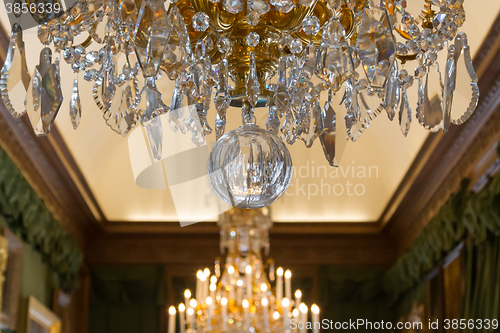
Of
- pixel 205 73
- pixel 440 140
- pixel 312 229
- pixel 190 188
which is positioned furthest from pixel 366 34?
pixel 312 229

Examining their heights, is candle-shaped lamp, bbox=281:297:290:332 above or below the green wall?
below

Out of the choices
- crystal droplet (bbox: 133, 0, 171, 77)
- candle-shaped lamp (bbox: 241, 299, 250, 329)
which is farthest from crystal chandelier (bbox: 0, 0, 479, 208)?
candle-shaped lamp (bbox: 241, 299, 250, 329)

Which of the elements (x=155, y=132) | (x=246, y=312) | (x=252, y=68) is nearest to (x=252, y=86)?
(x=252, y=68)

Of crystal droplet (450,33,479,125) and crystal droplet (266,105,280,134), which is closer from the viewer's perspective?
crystal droplet (450,33,479,125)

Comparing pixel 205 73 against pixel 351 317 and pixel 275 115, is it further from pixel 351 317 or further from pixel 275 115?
pixel 351 317

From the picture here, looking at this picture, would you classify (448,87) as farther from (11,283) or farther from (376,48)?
(11,283)

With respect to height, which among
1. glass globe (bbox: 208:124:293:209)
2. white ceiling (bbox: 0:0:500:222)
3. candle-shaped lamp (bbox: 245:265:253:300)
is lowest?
glass globe (bbox: 208:124:293:209)

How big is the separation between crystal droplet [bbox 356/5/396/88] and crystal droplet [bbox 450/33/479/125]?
22 centimetres

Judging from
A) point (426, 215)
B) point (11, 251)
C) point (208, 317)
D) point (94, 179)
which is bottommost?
point (208, 317)

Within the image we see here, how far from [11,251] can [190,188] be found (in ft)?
6.28

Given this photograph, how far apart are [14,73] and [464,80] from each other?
0.89 metres

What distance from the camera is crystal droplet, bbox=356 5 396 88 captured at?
1024mm

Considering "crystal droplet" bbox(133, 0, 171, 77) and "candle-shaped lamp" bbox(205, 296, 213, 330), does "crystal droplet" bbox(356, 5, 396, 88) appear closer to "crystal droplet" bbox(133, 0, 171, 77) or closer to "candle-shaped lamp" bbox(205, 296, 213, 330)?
"crystal droplet" bbox(133, 0, 171, 77)

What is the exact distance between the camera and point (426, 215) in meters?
5.16
